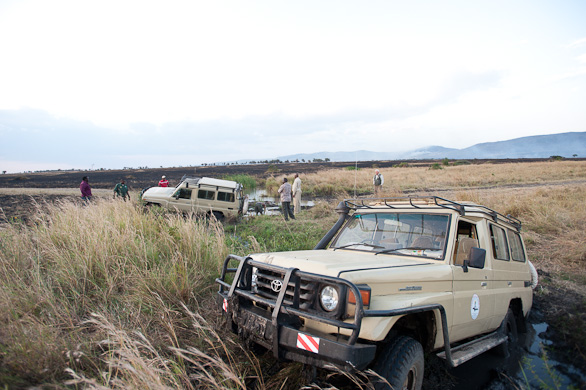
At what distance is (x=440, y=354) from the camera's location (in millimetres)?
3277

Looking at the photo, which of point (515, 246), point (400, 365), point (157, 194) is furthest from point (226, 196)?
point (400, 365)

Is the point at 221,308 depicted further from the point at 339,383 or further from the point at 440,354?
the point at 440,354

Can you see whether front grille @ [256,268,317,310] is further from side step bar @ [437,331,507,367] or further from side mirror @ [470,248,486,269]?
side mirror @ [470,248,486,269]

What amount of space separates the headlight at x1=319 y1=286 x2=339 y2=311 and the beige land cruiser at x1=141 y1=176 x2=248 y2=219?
12.9 metres

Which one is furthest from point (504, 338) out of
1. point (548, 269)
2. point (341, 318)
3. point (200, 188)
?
point (200, 188)

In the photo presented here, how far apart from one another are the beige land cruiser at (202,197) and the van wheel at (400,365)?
43.0 feet

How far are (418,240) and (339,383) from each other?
168cm

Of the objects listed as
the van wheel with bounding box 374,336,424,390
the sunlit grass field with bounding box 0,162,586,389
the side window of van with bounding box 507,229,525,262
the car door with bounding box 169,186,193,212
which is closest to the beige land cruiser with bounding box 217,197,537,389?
the van wheel with bounding box 374,336,424,390

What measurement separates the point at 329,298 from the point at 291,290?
1.19ft

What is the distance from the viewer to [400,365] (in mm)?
2732

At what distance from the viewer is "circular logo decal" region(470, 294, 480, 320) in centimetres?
369

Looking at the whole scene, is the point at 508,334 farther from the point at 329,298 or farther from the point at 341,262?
the point at 329,298

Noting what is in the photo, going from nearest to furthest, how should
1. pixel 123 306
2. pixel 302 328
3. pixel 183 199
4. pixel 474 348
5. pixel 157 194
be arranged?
pixel 302 328, pixel 474 348, pixel 123 306, pixel 183 199, pixel 157 194

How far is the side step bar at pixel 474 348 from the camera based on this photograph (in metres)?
3.29
